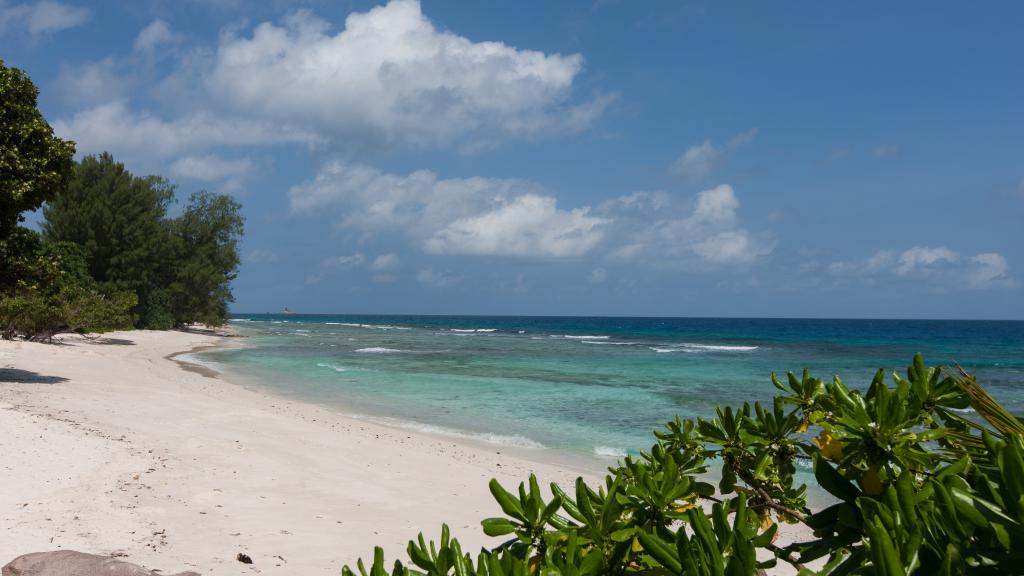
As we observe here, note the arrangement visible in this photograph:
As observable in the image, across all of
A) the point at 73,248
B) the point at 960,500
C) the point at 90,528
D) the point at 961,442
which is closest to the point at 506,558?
the point at 960,500

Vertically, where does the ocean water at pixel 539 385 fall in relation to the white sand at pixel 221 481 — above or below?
below

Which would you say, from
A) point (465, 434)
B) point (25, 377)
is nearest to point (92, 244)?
point (25, 377)

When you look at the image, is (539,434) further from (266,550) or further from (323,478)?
(266,550)

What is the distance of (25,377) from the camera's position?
13617 mm

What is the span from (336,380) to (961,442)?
21068 mm

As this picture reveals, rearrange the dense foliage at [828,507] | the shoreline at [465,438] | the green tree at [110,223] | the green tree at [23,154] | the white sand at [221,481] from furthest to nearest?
the green tree at [110,223], the green tree at [23,154], the shoreline at [465,438], the white sand at [221,481], the dense foliage at [828,507]

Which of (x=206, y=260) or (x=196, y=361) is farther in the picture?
(x=206, y=260)

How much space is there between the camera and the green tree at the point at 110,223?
3578cm

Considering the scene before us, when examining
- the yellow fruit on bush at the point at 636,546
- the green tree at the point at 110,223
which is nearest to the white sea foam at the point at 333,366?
the green tree at the point at 110,223

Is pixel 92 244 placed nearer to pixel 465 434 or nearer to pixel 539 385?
pixel 539 385

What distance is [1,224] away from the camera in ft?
38.2

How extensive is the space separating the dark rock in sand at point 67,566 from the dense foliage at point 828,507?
328 cm

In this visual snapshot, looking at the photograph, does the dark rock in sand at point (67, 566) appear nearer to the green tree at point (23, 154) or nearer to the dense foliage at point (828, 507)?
the dense foliage at point (828, 507)

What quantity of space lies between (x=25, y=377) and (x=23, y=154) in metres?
5.39
